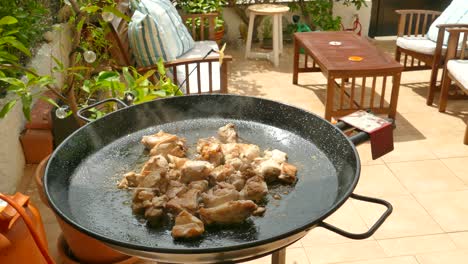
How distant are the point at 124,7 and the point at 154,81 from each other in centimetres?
70

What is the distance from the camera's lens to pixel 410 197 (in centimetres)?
282

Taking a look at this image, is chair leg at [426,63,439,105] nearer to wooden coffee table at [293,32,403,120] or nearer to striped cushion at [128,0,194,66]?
wooden coffee table at [293,32,403,120]

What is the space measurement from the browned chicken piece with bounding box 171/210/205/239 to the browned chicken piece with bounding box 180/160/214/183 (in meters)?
0.19

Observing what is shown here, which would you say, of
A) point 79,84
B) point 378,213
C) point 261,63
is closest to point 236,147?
point 378,213

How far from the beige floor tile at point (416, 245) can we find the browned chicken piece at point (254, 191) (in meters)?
1.31

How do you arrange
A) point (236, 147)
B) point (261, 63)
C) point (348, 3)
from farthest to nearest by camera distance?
point (348, 3), point (261, 63), point (236, 147)

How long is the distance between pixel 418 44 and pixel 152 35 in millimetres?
2220

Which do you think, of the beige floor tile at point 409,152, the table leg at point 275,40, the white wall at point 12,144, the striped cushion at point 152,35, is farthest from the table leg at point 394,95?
the white wall at point 12,144

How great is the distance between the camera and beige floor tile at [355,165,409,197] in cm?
287

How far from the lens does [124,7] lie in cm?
354

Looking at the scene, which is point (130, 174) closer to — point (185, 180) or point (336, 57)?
point (185, 180)

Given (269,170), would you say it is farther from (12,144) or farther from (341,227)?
(12,144)

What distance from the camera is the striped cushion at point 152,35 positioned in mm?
3385

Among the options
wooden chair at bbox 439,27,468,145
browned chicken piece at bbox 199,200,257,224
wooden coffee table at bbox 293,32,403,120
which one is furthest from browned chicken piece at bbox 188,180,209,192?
wooden chair at bbox 439,27,468,145
